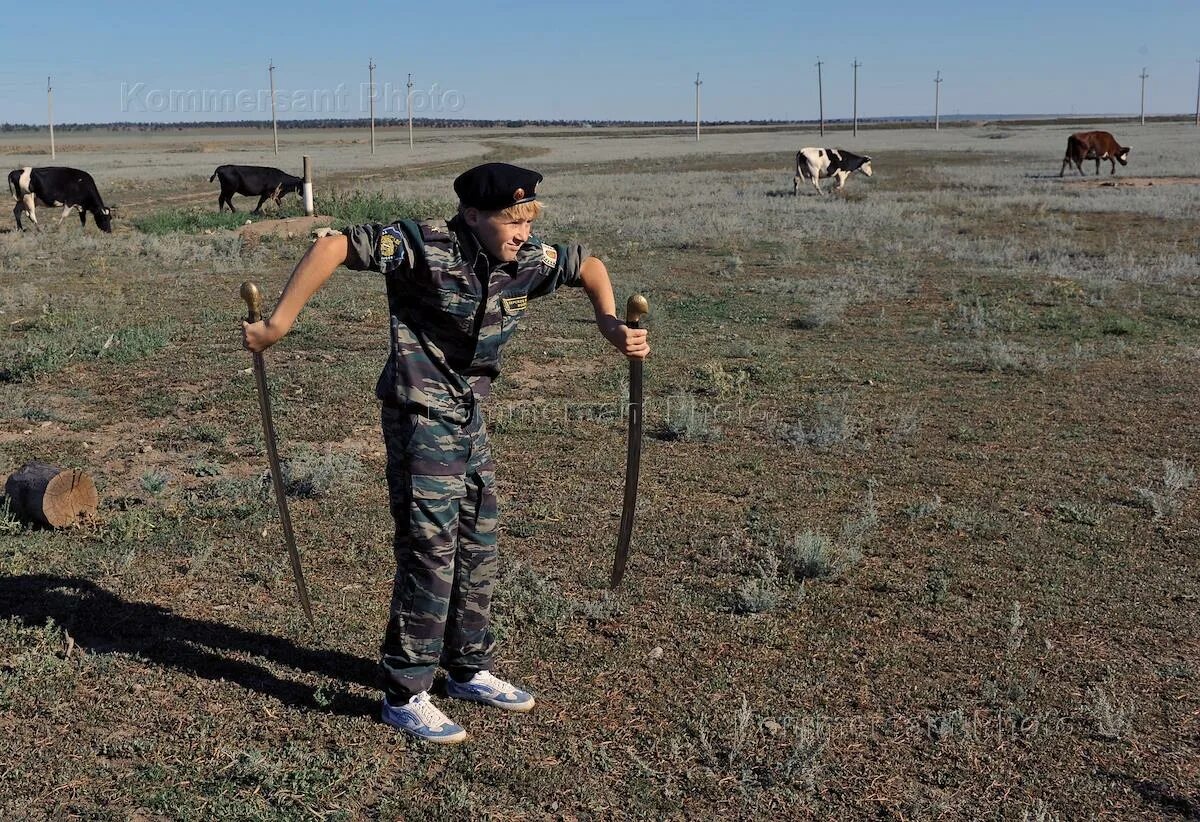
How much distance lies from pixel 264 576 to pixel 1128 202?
25292 millimetres

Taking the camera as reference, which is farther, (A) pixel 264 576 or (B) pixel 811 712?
(A) pixel 264 576

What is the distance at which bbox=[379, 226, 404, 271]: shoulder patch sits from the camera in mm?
3576

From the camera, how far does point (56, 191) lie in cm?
2245

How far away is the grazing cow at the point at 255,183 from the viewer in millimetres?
26742

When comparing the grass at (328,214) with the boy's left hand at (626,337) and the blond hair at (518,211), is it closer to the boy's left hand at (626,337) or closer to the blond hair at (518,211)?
the boy's left hand at (626,337)

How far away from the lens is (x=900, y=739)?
166 inches

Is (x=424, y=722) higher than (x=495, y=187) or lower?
lower

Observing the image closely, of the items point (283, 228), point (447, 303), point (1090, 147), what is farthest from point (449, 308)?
point (1090, 147)

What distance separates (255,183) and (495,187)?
25.8m

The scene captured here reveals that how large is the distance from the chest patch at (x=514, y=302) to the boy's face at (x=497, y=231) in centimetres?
15

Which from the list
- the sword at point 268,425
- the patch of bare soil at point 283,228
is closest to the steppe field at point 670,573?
the sword at point 268,425

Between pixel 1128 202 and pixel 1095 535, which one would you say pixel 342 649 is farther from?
pixel 1128 202

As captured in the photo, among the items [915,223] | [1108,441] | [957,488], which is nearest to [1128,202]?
[915,223]

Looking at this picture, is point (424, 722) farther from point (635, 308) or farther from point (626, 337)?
point (635, 308)
